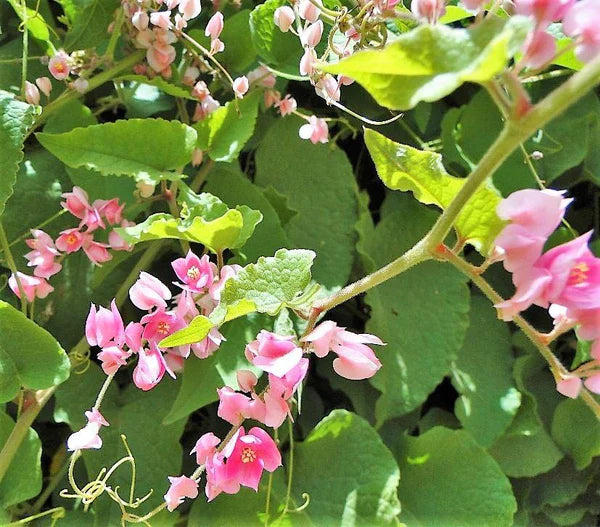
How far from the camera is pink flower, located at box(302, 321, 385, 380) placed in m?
0.38

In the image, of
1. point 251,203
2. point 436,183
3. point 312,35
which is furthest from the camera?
point 251,203

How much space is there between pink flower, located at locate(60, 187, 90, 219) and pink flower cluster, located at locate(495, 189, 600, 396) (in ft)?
1.14

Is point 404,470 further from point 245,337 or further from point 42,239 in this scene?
point 42,239

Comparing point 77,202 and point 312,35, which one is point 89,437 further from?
point 312,35

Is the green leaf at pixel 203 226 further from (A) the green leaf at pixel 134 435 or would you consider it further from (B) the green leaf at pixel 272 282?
(A) the green leaf at pixel 134 435

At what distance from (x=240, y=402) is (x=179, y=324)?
0.07 metres

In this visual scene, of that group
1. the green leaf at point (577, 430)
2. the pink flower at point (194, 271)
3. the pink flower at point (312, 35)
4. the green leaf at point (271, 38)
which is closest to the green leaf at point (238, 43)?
the green leaf at point (271, 38)

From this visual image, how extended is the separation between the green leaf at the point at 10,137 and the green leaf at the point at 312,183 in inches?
8.6

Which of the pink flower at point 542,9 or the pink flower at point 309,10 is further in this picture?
the pink flower at point 309,10

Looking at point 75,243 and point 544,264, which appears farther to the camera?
point 75,243

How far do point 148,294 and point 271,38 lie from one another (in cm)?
26

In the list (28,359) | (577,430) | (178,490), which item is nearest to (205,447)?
(178,490)

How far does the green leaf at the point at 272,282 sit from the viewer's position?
384 millimetres

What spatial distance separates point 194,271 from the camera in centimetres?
44
